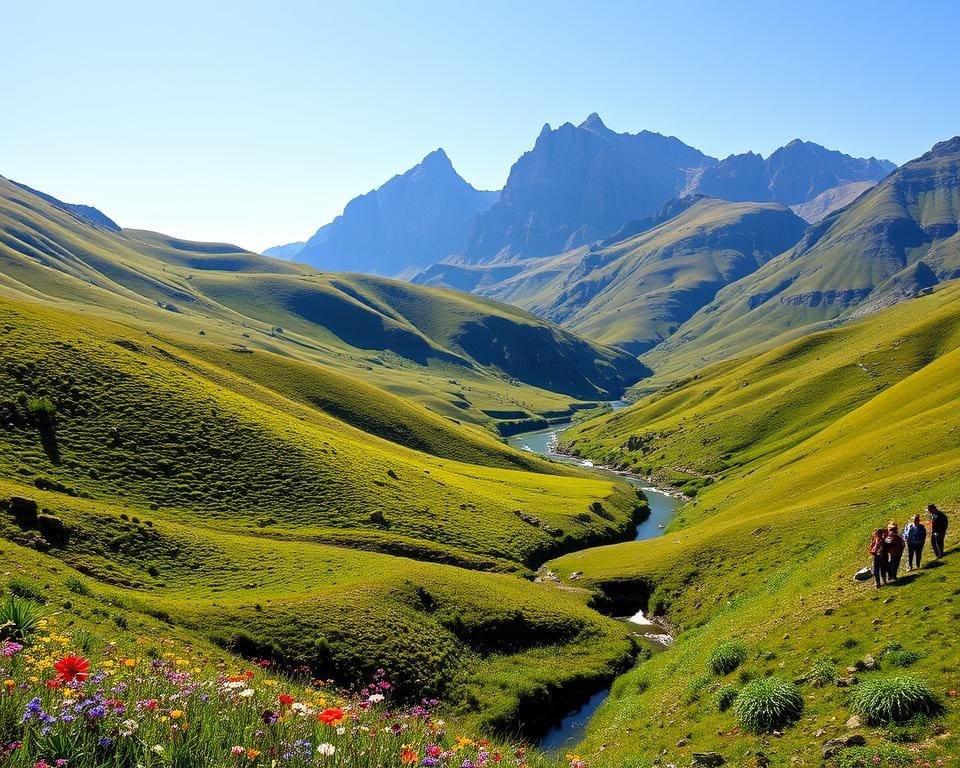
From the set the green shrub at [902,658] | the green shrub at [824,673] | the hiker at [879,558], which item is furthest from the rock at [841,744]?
the hiker at [879,558]

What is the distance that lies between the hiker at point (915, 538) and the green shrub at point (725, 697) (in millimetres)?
10714

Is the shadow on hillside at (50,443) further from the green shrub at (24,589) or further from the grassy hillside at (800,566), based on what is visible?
the grassy hillside at (800,566)

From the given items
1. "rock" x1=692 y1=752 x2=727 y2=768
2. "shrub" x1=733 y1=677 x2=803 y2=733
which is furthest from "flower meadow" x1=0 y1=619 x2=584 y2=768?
"shrub" x1=733 y1=677 x2=803 y2=733

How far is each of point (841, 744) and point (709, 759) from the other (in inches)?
170

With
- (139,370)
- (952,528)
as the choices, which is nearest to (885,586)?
(952,528)

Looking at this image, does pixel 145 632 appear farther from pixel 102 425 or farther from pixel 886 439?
pixel 886 439

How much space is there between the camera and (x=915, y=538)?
27.1 meters

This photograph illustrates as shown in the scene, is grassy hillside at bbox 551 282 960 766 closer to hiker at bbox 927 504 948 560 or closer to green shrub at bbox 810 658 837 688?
green shrub at bbox 810 658 837 688

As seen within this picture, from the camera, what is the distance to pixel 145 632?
108 feet

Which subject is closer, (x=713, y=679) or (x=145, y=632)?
(x=713, y=679)

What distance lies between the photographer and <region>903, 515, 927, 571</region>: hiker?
26.7 m

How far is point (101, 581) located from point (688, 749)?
39329mm

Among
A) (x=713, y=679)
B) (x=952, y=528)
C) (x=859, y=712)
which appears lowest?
(x=713, y=679)

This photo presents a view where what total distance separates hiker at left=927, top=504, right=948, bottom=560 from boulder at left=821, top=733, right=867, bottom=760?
14296 millimetres
